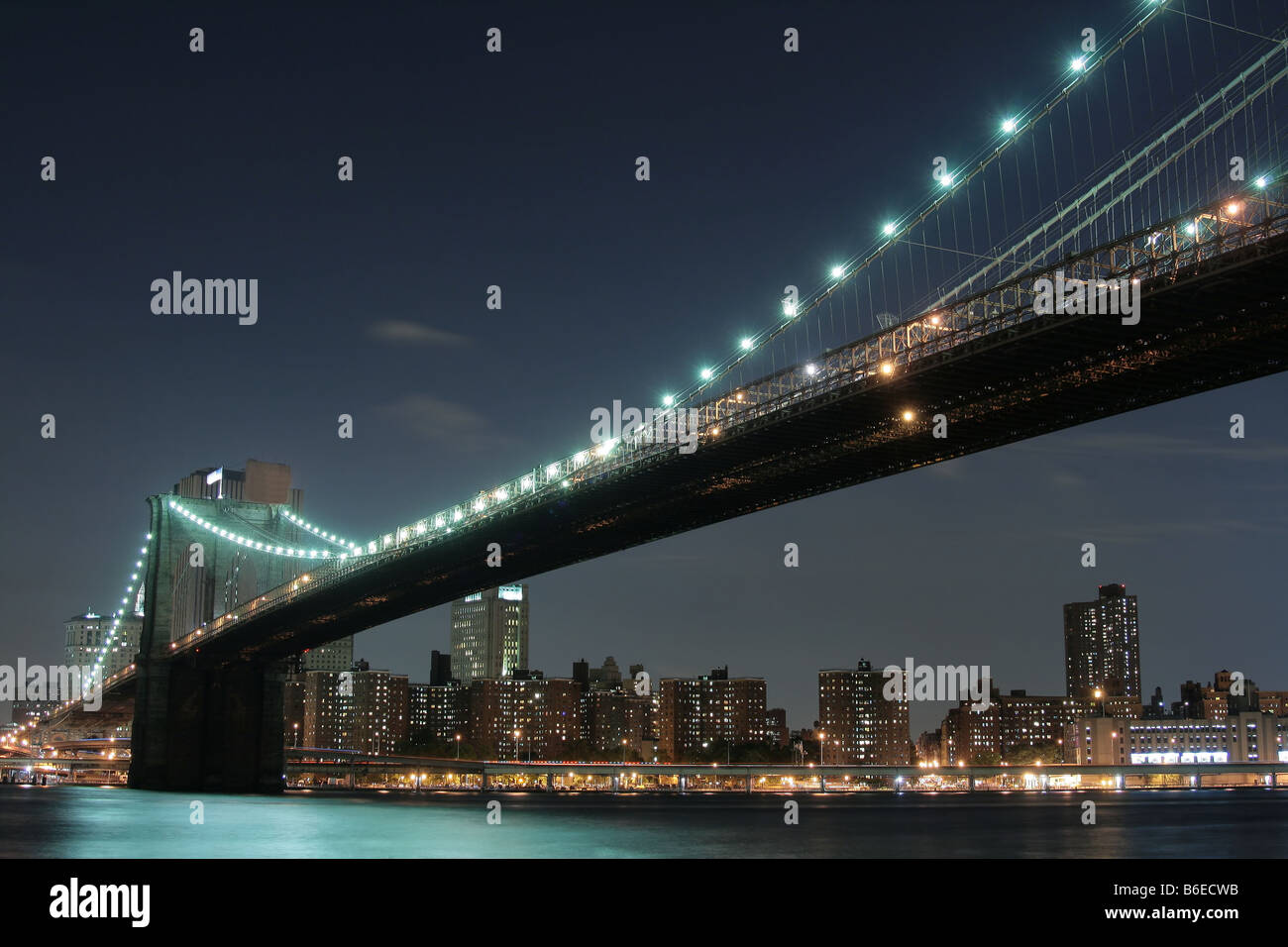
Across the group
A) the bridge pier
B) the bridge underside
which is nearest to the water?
the bridge pier

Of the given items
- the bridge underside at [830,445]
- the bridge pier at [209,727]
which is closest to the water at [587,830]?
the bridge pier at [209,727]

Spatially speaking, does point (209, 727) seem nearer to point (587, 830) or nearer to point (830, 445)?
point (587, 830)

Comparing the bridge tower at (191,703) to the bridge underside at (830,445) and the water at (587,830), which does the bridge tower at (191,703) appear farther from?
the water at (587,830)

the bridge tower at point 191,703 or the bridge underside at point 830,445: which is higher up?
the bridge underside at point 830,445

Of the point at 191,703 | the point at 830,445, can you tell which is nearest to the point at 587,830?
the point at 830,445

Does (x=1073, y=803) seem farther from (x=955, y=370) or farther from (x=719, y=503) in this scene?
(x=955, y=370)

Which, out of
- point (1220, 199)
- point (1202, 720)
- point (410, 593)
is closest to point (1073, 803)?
point (410, 593)
